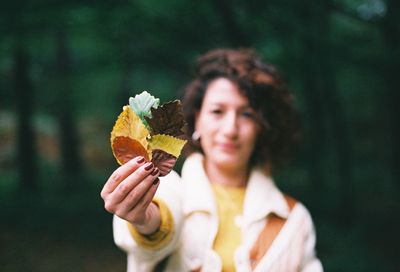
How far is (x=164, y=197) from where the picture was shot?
1.19m

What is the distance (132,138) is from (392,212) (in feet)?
11.4

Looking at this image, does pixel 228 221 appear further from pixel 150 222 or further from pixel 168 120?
pixel 168 120

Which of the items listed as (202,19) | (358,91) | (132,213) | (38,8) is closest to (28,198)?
(38,8)

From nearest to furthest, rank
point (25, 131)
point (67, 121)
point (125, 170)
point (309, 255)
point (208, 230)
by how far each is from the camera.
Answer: point (125, 170)
point (208, 230)
point (309, 255)
point (25, 131)
point (67, 121)

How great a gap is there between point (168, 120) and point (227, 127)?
0.50 metres

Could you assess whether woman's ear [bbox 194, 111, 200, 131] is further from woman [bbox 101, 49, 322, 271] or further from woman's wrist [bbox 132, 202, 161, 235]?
woman's wrist [bbox 132, 202, 161, 235]

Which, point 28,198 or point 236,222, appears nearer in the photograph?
point 236,222

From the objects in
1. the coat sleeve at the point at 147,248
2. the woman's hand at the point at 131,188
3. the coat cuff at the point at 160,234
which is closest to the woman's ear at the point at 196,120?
the coat sleeve at the point at 147,248

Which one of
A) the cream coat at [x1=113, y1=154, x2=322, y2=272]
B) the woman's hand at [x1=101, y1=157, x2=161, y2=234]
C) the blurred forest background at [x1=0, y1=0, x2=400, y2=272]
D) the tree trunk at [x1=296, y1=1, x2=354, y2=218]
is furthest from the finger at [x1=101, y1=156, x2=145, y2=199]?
the tree trunk at [x1=296, y1=1, x2=354, y2=218]

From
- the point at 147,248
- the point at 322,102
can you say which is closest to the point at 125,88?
the point at 322,102

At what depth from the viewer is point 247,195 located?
1430 millimetres

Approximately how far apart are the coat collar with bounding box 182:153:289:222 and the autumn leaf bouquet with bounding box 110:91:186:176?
475 millimetres

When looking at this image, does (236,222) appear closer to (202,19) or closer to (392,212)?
(202,19)

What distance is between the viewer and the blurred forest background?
287 centimetres
